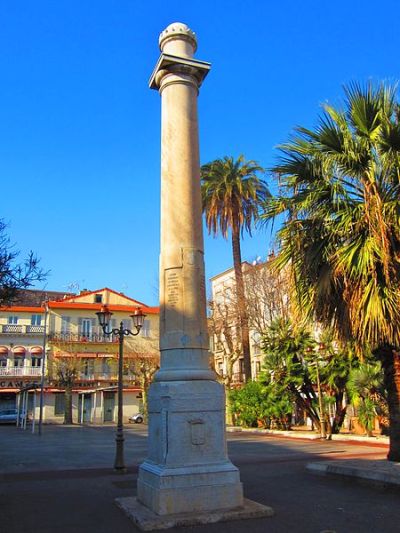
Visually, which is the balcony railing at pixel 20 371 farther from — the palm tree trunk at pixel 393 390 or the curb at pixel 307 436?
the palm tree trunk at pixel 393 390

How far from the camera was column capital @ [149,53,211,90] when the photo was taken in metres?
8.61

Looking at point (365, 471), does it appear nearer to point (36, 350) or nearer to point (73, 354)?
point (73, 354)

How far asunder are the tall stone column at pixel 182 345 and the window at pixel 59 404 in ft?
156

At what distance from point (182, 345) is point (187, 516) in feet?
7.45

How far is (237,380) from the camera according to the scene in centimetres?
4781

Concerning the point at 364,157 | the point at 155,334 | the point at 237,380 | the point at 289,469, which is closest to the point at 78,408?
the point at 155,334

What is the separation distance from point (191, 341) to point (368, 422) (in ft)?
54.3

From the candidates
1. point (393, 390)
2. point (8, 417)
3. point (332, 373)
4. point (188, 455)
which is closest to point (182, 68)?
point (188, 455)

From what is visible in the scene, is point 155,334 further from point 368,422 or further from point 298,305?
point 298,305

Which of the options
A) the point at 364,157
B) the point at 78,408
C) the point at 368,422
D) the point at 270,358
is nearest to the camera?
the point at 364,157

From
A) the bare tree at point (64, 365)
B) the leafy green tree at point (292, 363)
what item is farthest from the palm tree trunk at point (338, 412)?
the bare tree at point (64, 365)

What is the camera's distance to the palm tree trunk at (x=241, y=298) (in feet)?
99.0

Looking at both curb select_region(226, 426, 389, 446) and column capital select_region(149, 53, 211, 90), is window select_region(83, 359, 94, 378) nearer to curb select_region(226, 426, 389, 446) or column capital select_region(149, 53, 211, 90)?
curb select_region(226, 426, 389, 446)

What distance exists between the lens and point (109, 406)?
52250 mm
